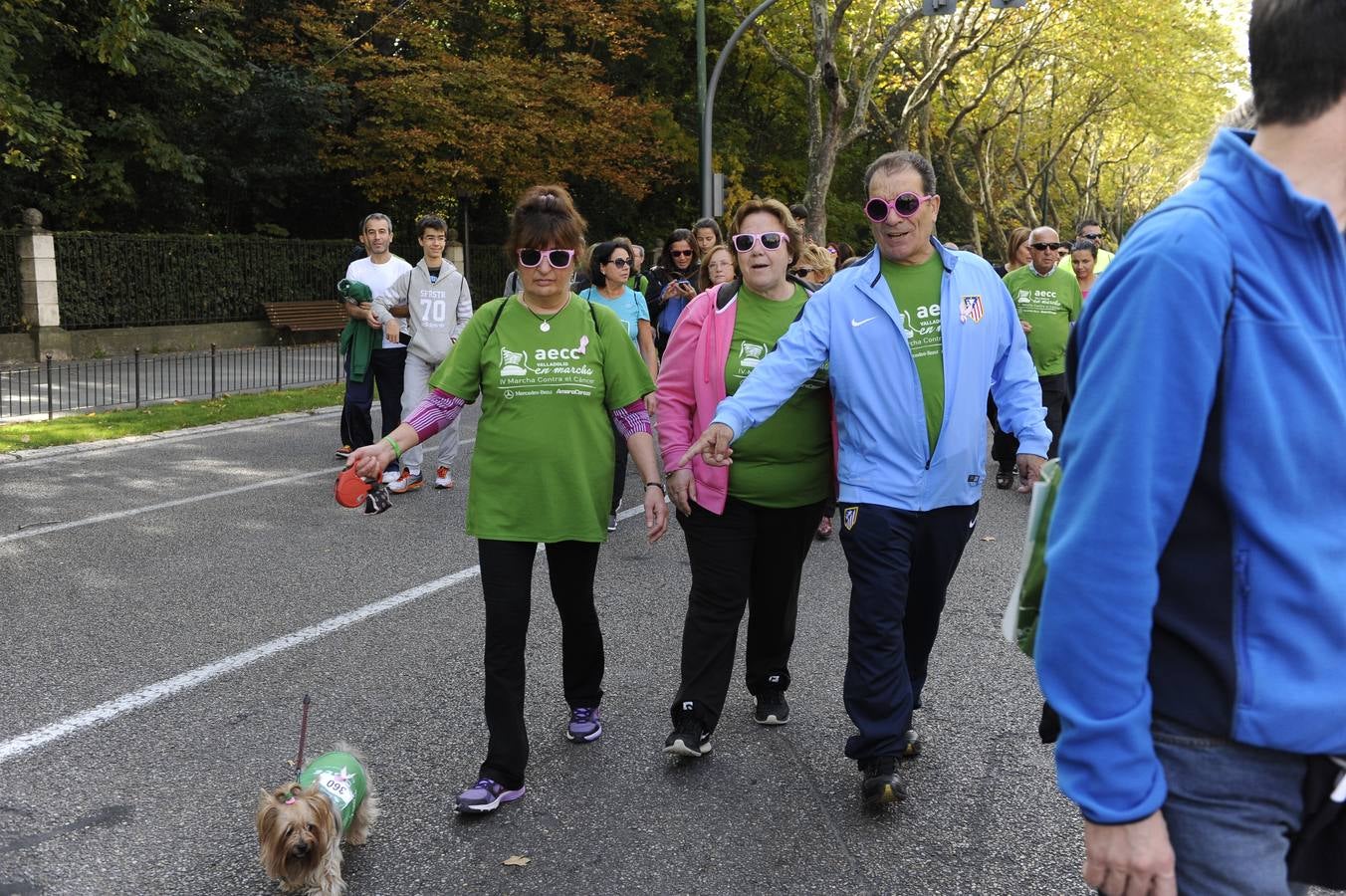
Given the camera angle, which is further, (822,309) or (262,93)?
(262,93)

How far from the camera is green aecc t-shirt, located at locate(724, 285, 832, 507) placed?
432 cm

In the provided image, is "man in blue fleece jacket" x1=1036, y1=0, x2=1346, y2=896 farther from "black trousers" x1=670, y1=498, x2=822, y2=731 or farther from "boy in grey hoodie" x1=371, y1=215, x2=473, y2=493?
"boy in grey hoodie" x1=371, y1=215, x2=473, y2=493

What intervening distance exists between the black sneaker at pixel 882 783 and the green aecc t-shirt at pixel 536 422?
3.74 ft

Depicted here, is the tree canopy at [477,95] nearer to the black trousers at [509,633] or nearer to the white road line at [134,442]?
the white road line at [134,442]

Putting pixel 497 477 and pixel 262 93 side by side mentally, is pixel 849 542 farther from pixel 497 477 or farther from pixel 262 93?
pixel 262 93

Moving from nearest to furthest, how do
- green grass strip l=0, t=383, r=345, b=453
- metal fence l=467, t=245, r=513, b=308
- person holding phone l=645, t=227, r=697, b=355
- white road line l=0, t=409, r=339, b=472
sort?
1. person holding phone l=645, t=227, r=697, b=355
2. white road line l=0, t=409, r=339, b=472
3. green grass strip l=0, t=383, r=345, b=453
4. metal fence l=467, t=245, r=513, b=308

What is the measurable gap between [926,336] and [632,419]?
3.41 ft

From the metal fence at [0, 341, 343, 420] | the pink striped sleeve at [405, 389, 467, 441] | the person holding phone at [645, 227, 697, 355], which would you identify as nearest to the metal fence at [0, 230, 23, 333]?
the metal fence at [0, 341, 343, 420]

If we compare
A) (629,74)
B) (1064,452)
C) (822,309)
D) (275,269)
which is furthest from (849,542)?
(629,74)

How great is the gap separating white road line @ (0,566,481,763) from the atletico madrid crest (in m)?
3.29

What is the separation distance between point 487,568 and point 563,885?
1.05m

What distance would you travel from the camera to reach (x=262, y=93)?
85.3 ft

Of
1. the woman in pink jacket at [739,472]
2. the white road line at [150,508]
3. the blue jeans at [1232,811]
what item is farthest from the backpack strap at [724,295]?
the white road line at [150,508]

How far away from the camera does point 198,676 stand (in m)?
5.14
